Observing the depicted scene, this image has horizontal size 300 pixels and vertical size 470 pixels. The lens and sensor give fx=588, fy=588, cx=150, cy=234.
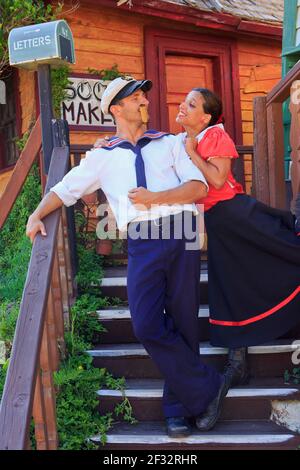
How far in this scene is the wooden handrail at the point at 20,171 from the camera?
4293mm

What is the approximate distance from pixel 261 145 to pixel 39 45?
5.18ft

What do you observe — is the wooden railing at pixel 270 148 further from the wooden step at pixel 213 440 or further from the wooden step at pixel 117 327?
the wooden step at pixel 213 440

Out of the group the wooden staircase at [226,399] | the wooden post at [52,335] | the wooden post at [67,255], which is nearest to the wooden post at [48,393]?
the wooden post at [52,335]

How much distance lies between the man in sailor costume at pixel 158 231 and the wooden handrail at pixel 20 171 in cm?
141

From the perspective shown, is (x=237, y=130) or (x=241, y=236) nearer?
(x=241, y=236)

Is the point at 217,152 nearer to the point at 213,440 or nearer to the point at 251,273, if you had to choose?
the point at 251,273

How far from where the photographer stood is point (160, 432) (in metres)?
3.04

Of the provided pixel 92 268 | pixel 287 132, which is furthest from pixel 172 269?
pixel 287 132

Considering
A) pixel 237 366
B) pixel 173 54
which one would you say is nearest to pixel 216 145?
A: pixel 237 366

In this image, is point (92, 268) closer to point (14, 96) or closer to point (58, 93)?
point (58, 93)

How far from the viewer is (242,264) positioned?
10.7 ft
